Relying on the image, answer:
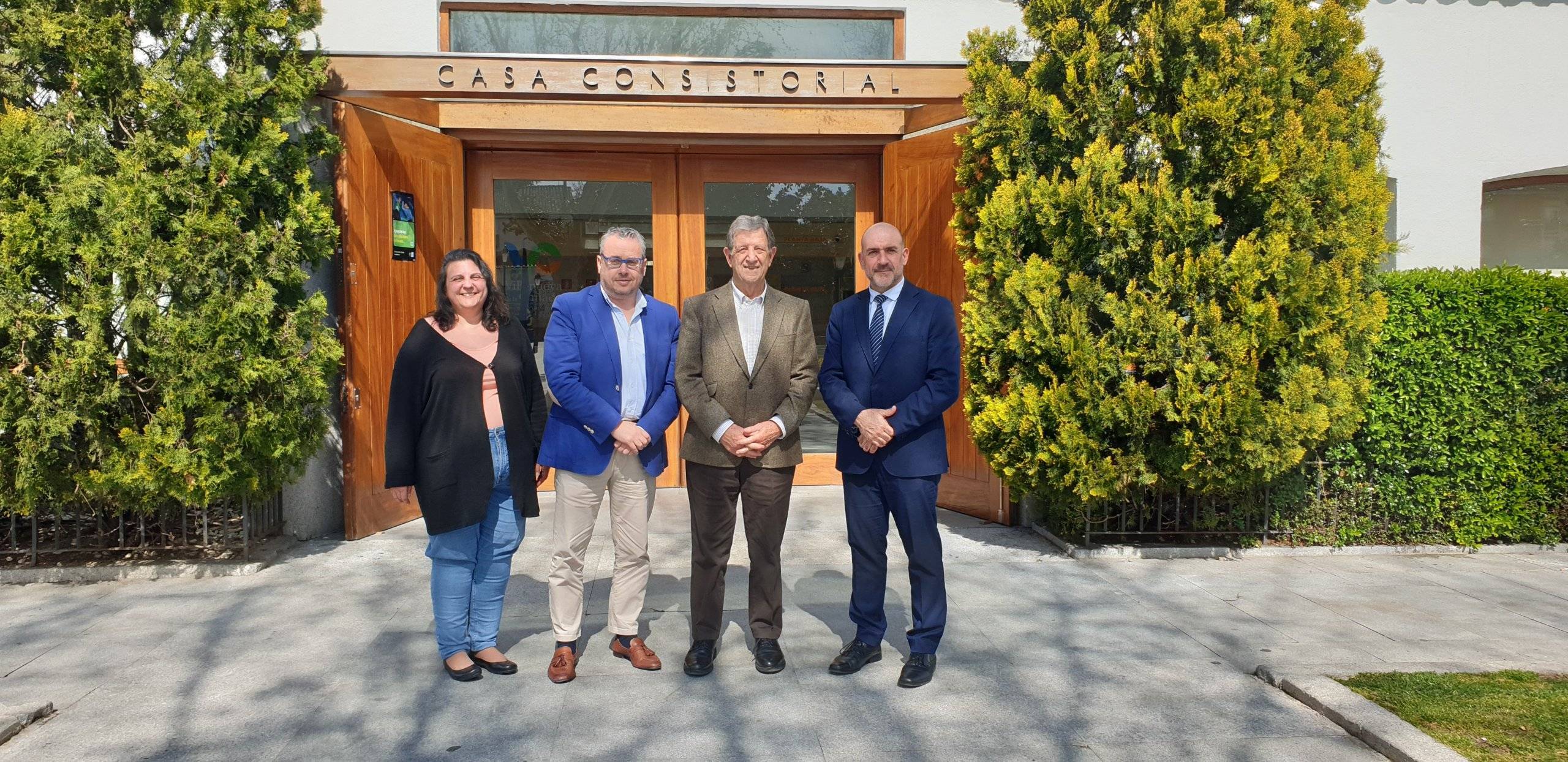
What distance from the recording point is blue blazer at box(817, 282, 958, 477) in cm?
404

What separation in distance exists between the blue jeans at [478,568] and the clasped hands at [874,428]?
1.49 meters

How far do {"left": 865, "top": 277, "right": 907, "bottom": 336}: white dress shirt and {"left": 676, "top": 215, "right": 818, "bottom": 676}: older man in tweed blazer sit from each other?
0.27 m

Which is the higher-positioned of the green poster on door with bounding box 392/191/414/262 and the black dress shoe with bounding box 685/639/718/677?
the green poster on door with bounding box 392/191/414/262

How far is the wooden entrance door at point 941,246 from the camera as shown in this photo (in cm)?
717

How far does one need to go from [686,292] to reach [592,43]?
2.17 meters

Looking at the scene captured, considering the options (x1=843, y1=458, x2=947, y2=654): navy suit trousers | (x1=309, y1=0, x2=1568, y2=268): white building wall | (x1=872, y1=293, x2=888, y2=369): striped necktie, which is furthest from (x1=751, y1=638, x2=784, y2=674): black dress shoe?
(x1=309, y1=0, x2=1568, y2=268): white building wall

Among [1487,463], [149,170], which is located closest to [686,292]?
[149,170]

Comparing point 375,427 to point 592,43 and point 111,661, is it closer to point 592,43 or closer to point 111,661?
point 111,661

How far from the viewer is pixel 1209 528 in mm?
6480

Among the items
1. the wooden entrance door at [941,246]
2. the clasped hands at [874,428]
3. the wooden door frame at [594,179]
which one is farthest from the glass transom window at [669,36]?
the clasped hands at [874,428]

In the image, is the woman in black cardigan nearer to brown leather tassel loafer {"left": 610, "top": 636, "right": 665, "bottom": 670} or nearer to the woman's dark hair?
the woman's dark hair

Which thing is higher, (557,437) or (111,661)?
(557,437)

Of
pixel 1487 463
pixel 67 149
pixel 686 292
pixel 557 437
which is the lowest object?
pixel 1487 463

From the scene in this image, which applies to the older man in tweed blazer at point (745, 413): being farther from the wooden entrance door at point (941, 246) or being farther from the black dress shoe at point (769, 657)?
the wooden entrance door at point (941, 246)
